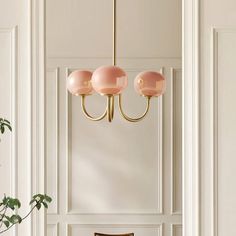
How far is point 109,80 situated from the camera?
2051mm

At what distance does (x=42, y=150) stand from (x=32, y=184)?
0.20 metres

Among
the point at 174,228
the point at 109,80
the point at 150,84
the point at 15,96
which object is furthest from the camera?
the point at 174,228

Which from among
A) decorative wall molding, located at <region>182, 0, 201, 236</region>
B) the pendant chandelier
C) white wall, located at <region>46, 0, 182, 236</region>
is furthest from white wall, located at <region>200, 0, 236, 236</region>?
white wall, located at <region>46, 0, 182, 236</region>

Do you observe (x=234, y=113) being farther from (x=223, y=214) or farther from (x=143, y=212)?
(x=143, y=212)

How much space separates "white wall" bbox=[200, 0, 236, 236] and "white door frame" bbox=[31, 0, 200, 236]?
0.13 ft

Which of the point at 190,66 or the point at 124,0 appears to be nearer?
the point at 190,66

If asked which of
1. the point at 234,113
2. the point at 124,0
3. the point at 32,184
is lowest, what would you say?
the point at 32,184

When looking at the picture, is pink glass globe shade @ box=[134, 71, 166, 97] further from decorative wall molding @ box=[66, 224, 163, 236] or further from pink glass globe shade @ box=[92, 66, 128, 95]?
decorative wall molding @ box=[66, 224, 163, 236]

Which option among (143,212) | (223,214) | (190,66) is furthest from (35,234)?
(143,212)

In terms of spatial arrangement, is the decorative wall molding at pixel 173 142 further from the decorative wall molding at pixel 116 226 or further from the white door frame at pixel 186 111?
the white door frame at pixel 186 111

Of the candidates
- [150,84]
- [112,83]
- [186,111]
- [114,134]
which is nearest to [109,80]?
[112,83]

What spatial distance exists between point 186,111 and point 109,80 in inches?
28.2

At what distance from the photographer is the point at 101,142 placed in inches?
154

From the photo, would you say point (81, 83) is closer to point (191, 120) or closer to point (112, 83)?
point (112, 83)
